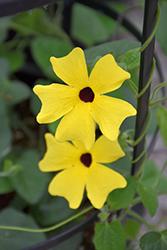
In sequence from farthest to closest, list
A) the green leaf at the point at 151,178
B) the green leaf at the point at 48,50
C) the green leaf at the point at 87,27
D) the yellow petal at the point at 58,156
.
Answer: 1. the green leaf at the point at 87,27
2. the green leaf at the point at 48,50
3. the green leaf at the point at 151,178
4. the yellow petal at the point at 58,156

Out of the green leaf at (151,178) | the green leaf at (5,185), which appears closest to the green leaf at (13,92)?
the green leaf at (5,185)

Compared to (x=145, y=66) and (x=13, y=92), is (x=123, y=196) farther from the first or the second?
(x=13, y=92)

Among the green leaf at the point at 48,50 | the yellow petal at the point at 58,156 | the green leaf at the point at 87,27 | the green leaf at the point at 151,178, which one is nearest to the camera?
the yellow petal at the point at 58,156

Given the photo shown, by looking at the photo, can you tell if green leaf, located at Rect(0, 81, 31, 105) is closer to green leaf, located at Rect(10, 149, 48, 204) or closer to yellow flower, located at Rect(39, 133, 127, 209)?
green leaf, located at Rect(10, 149, 48, 204)

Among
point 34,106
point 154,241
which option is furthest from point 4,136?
point 154,241

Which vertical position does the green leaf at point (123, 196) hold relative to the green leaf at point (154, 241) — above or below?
above

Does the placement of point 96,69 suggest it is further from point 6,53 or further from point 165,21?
point 6,53

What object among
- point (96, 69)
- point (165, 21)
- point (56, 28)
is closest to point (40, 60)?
point (56, 28)

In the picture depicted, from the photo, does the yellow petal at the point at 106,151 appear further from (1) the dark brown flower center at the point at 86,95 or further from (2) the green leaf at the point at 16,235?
(2) the green leaf at the point at 16,235
